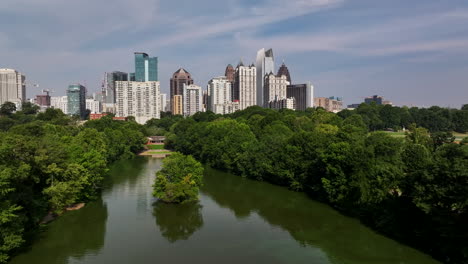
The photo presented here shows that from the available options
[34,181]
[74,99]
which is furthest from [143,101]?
[34,181]

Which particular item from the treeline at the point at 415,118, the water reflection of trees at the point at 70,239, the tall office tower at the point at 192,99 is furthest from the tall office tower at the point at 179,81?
the water reflection of trees at the point at 70,239

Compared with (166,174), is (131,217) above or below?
below

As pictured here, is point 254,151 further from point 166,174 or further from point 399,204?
point 399,204

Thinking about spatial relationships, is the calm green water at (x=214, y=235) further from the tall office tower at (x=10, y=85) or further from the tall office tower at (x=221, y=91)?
the tall office tower at (x=10, y=85)

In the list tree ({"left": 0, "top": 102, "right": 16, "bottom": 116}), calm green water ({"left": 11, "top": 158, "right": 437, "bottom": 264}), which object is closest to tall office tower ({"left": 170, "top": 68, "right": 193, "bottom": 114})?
tree ({"left": 0, "top": 102, "right": 16, "bottom": 116})

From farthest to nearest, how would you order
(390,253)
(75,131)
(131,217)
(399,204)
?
(75,131), (131,217), (399,204), (390,253)

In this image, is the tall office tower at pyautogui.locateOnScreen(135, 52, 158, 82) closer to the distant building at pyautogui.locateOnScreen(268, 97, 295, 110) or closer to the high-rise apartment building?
the high-rise apartment building

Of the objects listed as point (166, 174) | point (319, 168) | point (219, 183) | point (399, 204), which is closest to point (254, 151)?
point (219, 183)
